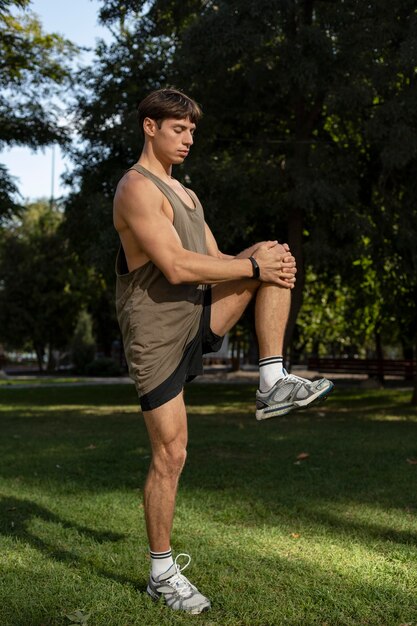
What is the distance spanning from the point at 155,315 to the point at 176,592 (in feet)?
4.54

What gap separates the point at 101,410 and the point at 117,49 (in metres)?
9.10

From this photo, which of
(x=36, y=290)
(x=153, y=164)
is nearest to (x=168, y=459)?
(x=153, y=164)

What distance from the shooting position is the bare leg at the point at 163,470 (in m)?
4.13

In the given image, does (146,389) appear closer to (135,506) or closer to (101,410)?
(135,506)

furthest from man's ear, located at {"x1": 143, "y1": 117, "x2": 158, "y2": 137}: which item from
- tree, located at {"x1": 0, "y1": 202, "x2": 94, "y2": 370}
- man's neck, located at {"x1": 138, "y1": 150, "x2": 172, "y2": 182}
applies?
tree, located at {"x1": 0, "y1": 202, "x2": 94, "y2": 370}

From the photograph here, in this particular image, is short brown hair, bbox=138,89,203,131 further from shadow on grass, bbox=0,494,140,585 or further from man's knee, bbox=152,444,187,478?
shadow on grass, bbox=0,494,140,585

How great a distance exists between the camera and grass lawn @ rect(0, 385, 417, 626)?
4004mm

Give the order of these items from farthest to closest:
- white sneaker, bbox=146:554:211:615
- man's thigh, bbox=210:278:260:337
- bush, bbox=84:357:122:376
Answer: bush, bbox=84:357:122:376, man's thigh, bbox=210:278:260:337, white sneaker, bbox=146:554:211:615

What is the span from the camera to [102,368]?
41.2 m

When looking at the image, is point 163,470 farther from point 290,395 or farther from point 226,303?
point 226,303

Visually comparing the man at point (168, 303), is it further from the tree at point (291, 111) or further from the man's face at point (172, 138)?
the tree at point (291, 111)

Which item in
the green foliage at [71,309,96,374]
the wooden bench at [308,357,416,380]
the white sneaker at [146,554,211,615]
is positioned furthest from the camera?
the green foliage at [71,309,96,374]

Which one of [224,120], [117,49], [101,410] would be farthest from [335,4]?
[101,410]

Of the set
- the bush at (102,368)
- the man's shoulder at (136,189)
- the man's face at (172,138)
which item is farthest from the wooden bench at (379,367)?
the man's shoulder at (136,189)
